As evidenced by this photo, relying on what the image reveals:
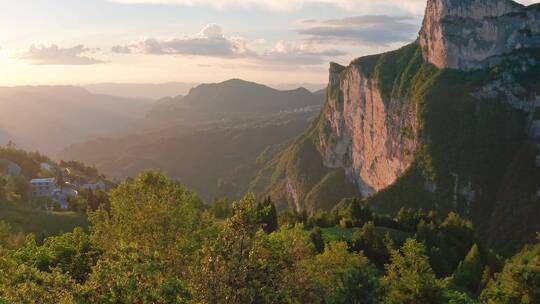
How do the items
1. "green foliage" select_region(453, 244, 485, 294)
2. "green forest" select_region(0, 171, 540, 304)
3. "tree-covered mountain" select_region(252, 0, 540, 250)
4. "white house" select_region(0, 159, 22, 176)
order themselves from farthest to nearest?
"tree-covered mountain" select_region(252, 0, 540, 250) < "white house" select_region(0, 159, 22, 176) < "green foliage" select_region(453, 244, 485, 294) < "green forest" select_region(0, 171, 540, 304)

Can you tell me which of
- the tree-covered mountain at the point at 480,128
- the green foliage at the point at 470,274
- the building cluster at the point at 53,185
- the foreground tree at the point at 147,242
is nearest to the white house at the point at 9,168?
the building cluster at the point at 53,185

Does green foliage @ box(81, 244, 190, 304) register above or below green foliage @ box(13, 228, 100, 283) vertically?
above

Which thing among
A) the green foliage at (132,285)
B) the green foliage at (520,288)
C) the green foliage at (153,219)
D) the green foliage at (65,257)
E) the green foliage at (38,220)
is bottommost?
the green foliage at (38,220)

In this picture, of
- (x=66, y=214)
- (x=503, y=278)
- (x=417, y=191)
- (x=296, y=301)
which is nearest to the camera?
(x=296, y=301)

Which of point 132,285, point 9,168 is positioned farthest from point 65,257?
point 9,168

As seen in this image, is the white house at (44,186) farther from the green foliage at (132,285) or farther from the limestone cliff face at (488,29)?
the limestone cliff face at (488,29)

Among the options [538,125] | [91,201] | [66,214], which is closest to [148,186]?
[66,214]

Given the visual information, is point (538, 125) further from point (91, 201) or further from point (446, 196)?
point (91, 201)

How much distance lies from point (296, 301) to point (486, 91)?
183 meters

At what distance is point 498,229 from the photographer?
154625mm

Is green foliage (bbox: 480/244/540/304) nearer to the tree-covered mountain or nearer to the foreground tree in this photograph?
the foreground tree

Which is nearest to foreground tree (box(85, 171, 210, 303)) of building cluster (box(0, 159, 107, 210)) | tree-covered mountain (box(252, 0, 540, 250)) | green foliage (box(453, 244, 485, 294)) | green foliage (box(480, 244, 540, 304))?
green foliage (box(480, 244, 540, 304))

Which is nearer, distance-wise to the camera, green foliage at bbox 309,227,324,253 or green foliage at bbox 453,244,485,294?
green foliage at bbox 453,244,485,294

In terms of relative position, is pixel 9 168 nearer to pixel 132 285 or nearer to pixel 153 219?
pixel 153 219
